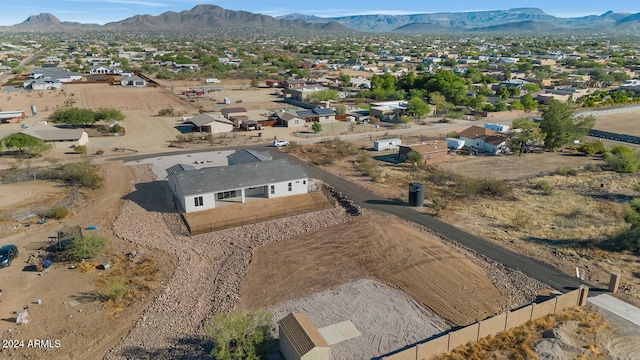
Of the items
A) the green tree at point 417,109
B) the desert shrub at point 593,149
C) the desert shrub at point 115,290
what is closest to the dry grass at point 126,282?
the desert shrub at point 115,290

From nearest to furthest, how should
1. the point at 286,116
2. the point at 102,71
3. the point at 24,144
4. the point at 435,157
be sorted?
the point at 24,144, the point at 435,157, the point at 286,116, the point at 102,71

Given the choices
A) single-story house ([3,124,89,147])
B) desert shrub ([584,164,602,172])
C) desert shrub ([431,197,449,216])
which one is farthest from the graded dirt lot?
single-story house ([3,124,89,147])

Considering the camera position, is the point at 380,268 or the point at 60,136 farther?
the point at 60,136

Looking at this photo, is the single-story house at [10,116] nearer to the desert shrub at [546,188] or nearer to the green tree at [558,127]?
the desert shrub at [546,188]

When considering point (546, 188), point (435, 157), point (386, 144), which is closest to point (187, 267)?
point (546, 188)

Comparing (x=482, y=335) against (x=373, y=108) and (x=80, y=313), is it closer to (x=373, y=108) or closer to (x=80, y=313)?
(x=80, y=313)

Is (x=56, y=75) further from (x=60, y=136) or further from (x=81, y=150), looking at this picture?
(x=81, y=150)

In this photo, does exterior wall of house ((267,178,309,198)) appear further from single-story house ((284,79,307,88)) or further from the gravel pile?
single-story house ((284,79,307,88))

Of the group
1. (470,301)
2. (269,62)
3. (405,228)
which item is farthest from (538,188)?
(269,62)
